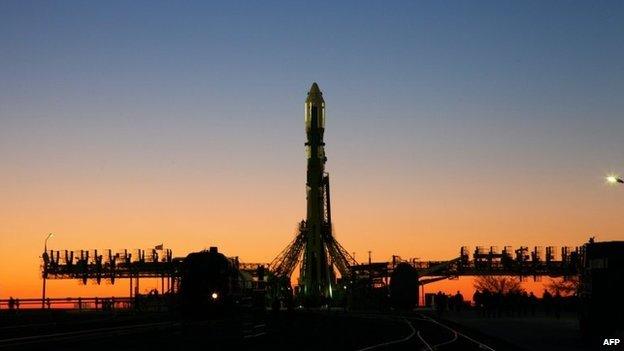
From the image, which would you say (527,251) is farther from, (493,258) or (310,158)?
(310,158)

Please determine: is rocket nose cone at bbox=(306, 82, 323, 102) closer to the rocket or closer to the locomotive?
the rocket

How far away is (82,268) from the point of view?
163000 mm

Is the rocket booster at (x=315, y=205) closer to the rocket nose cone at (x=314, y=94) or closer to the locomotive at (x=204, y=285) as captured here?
the rocket nose cone at (x=314, y=94)


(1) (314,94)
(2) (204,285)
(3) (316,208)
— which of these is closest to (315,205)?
(3) (316,208)

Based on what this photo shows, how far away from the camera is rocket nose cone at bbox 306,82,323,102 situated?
14388 centimetres

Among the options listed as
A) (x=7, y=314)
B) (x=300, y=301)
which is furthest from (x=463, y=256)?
(x=7, y=314)

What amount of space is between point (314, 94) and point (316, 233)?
824 inches

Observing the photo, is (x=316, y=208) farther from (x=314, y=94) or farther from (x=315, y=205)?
(x=314, y=94)

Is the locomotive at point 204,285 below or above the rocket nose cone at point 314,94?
below

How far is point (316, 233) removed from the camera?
144125 mm

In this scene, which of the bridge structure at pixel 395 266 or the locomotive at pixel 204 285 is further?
the bridge structure at pixel 395 266

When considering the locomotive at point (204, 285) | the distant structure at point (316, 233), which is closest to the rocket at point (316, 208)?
the distant structure at point (316, 233)

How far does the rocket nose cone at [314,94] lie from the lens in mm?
143875

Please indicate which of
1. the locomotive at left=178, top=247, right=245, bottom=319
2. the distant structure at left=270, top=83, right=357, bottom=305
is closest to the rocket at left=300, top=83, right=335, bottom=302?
the distant structure at left=270, top=83, right=357, bottom=305
